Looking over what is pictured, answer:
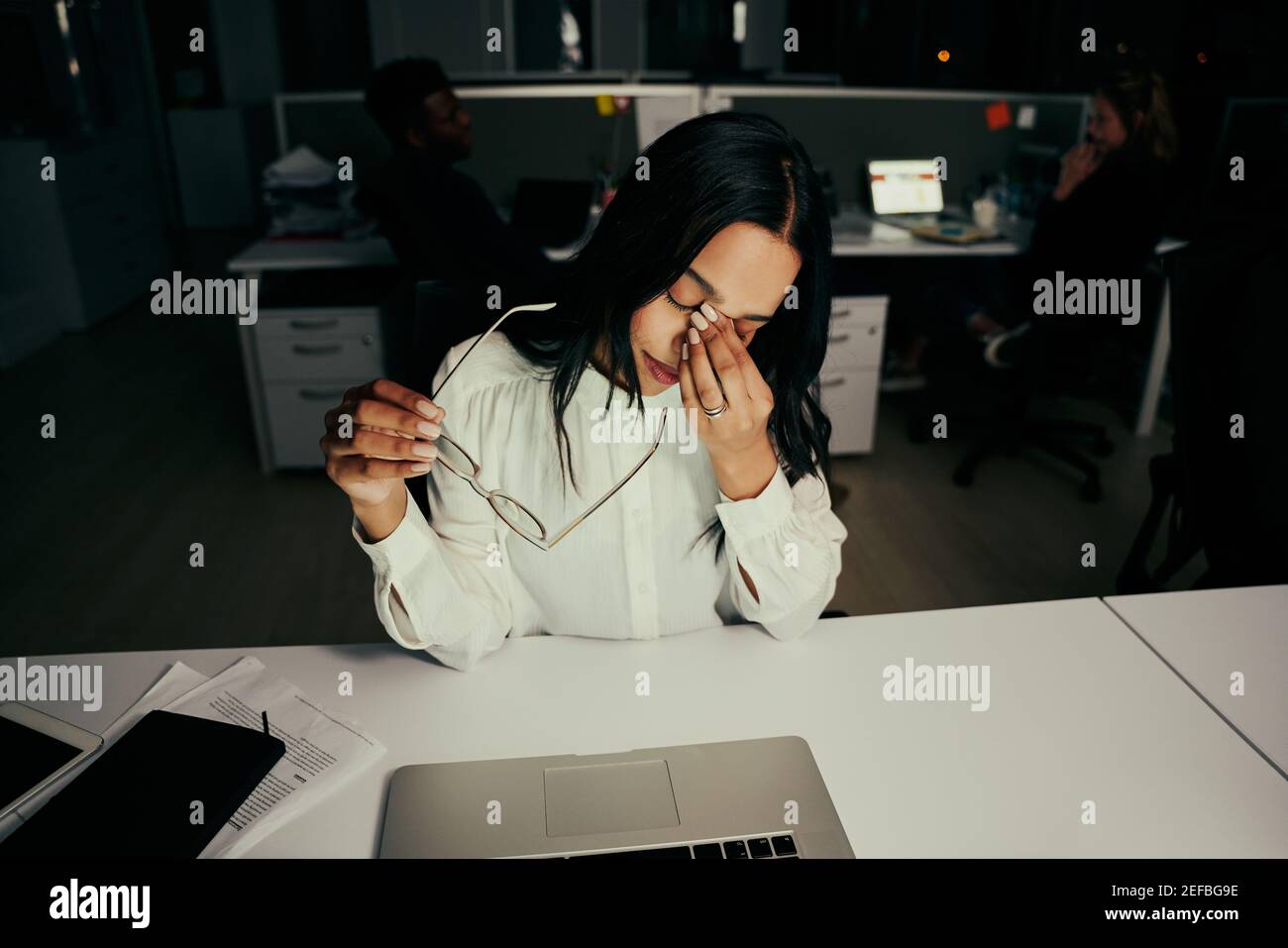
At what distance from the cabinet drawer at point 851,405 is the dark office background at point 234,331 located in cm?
8

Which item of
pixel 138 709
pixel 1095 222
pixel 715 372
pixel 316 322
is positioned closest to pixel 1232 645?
pixel 715 372

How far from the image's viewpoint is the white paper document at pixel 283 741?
2.36ft

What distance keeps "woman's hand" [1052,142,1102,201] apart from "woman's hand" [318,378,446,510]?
8.57 feet

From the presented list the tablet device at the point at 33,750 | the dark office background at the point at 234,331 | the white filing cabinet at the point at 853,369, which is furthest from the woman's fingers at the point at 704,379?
the white filing cabinet at the point at 853,369

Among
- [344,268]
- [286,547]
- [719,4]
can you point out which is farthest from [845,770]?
[719,4]

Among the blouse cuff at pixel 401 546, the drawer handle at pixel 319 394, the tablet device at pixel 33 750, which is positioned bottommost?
the drawer handle at pixel 319 394

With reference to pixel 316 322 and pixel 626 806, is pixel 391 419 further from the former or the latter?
pixel 316 322

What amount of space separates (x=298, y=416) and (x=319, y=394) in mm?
99

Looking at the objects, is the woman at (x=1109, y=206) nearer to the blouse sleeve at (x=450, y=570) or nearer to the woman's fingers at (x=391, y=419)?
the blouse sleeve at (x=450, y=570)

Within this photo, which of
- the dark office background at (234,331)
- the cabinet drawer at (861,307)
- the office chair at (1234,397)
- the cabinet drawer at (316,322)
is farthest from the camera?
the cabinet drawer at (861,307)

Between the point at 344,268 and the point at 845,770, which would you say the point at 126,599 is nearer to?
the point at 344,268

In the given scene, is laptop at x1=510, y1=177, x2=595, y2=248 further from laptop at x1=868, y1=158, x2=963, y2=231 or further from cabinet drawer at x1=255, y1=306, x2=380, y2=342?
laptop at x1=868, y1=158, x2=963, y2=231

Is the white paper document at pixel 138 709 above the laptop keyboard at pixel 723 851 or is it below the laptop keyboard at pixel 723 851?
above

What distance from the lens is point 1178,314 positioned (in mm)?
1269
